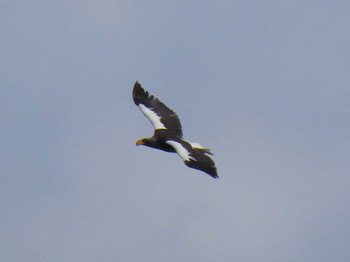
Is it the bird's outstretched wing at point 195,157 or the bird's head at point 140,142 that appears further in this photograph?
the bird's head at point 140,142

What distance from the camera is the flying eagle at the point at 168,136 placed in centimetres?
5544

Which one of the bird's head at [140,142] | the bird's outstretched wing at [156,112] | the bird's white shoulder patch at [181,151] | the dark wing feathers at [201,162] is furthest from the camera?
the bird's outstretched wing at [156,112]

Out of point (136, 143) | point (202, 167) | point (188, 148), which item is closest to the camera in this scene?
point (202, 167)

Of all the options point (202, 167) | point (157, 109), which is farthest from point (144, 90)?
point (202, 167)

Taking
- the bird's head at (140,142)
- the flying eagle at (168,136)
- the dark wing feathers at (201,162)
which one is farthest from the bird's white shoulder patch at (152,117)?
the dark wing feathers at (201,162)

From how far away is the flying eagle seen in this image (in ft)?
182

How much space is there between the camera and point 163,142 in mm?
61625

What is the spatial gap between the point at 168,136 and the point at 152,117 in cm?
344

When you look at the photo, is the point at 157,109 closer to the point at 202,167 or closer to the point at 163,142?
the point at 163,142

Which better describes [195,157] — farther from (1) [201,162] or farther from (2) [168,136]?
(2) [168,136]

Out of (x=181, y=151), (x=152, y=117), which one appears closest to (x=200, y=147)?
(x=181, y=151)

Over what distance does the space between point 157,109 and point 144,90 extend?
1.18 meters

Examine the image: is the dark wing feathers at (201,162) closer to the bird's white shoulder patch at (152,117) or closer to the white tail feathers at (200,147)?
the white tail feathers at (200,147)

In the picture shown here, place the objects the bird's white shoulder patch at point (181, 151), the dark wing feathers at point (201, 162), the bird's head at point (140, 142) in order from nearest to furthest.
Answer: the dark wing feathers at point (201, 162)
the bird's white shoulder patch at point (181, 151)
the bird's head at point (140, 142)
